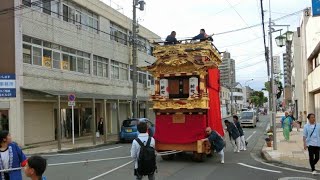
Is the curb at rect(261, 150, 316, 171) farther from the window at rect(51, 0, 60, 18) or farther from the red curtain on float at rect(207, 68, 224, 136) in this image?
A: the window at rect(51, 0, 60, 18)

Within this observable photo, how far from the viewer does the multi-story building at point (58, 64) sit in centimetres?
2455

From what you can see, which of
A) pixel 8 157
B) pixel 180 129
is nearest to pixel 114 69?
pixel 180 129

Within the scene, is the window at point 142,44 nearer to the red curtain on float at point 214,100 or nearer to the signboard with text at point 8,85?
the signboard with text at point 8,85

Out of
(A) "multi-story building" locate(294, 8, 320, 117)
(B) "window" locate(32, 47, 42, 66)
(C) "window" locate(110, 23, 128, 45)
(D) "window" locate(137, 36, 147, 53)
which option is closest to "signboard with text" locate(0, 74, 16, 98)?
(B) "window" locate(32, 47, 42, 66)

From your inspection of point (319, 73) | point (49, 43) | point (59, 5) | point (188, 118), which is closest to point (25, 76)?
point (49, 43)

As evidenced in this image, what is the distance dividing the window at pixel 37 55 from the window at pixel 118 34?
10765mm

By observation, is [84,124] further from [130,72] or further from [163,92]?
[163,92]

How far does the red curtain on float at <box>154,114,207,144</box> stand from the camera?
16547mm

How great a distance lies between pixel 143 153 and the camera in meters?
8.02

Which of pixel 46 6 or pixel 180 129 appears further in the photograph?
pixel 46 6

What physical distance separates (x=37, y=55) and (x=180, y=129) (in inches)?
550

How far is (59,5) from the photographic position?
29.8m

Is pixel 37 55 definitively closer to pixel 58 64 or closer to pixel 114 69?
pixel 58 64

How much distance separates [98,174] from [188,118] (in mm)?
4821
